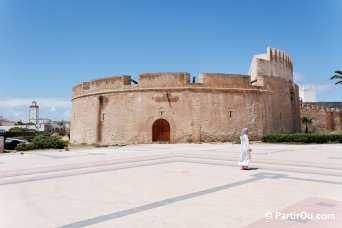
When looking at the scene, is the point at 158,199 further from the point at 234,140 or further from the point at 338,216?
the point at 234,140

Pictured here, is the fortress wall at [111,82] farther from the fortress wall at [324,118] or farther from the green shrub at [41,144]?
the fortress wall at [324,118]

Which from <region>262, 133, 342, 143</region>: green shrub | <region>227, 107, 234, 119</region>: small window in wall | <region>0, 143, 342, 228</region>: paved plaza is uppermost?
<region>227, 107, 234, 119</region>: small window in wall

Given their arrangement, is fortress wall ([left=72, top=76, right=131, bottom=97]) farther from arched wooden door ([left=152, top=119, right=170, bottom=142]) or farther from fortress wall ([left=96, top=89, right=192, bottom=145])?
arched wooden door ([left=152, top=119, right=170, bottom=142])

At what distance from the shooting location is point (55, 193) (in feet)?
17.5

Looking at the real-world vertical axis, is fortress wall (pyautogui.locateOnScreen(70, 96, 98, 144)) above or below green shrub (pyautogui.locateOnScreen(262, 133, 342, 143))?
above

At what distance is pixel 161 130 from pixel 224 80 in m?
6.23

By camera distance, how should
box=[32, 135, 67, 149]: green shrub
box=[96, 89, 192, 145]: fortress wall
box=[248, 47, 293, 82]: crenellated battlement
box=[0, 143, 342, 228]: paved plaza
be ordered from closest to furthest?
1. box=[0, 143, 342, 228]: paved plaza
2. box=[32, 135, 67, 149]: green shrub
3. box=[96, 89, 192, 145]: fortress wall
4. box=[248, 47, 293, 82]: crenellated battlement

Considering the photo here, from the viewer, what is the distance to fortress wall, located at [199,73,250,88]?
2152 centimetres

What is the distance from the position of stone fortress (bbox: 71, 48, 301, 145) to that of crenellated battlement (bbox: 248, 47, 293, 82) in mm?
1282

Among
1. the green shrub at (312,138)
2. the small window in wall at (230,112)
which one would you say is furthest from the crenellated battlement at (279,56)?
the green shrub at (312,138)

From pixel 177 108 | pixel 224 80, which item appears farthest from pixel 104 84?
pixel 224 80

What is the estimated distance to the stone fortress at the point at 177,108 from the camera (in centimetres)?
2095

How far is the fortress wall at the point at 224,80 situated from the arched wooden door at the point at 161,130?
4298mm

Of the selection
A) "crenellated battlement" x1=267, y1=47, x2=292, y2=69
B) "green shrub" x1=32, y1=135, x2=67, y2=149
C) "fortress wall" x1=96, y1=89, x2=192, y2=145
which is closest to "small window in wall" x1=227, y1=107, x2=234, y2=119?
"fortress wall" x1=96, y1=89, x2=192, y2=145
